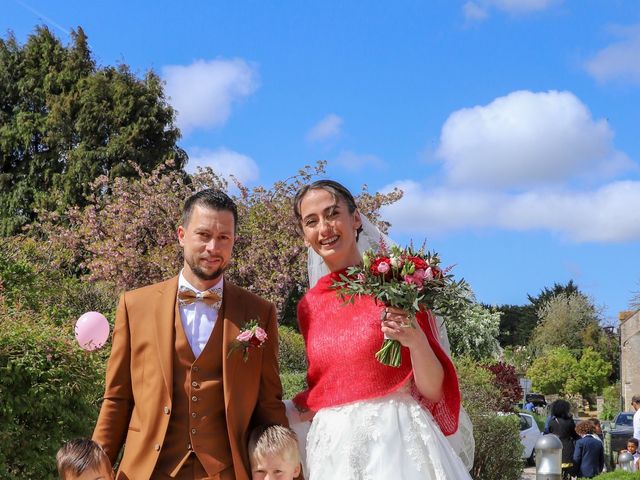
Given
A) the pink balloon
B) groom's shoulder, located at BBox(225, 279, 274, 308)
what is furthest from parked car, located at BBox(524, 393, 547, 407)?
groom's shoulder, located at BBox(225, 279, 274, 308)

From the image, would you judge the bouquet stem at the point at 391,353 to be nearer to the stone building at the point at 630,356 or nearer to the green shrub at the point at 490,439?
the green shrub at the point at 490,439

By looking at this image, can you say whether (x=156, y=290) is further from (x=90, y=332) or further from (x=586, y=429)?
(x=586, y=429)

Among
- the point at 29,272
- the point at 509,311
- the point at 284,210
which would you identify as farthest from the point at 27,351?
the point at 509,311

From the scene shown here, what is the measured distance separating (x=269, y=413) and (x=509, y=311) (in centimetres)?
6438

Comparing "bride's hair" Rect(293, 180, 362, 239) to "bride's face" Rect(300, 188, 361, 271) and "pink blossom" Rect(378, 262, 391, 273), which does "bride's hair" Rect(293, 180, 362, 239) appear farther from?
"pink blossom" Rect(378, 262, 391, 273)

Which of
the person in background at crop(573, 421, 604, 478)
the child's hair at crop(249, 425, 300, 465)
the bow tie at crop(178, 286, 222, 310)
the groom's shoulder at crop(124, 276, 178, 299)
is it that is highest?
the groom's shoulder at crop(124, 276, 178, 299)

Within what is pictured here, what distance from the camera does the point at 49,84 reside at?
105ft

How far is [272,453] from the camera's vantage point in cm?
364

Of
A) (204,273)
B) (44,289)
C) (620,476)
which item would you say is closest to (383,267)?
(204,273)

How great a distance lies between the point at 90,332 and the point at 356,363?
4.24m

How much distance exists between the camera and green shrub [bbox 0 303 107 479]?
21.2ft

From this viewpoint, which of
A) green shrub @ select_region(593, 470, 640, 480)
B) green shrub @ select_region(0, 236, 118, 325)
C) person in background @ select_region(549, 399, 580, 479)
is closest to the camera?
green shrub @ select_region(593, 470, 640, 480)

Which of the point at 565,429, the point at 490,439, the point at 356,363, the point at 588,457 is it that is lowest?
the point at 588,457

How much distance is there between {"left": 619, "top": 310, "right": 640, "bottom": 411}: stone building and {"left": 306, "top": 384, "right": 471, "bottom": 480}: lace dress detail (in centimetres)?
4286
